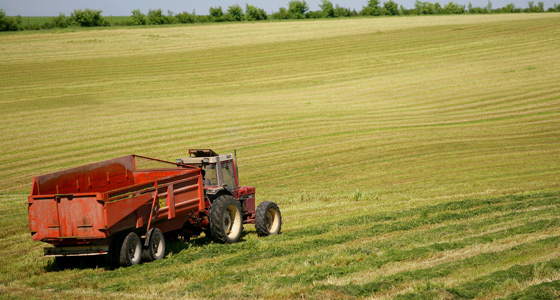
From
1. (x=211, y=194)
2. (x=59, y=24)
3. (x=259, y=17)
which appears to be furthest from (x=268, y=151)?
(x=259, y=17)

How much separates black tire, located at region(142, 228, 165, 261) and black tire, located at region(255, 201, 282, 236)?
8.19ft

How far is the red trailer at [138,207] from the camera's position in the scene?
11000mm

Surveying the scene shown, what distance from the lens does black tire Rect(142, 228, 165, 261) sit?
11633 millimetres

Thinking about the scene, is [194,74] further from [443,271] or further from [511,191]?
[443,271]

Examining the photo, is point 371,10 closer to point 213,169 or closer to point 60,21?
point 60,21

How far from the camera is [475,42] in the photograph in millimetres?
54625

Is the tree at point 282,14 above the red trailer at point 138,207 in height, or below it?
above

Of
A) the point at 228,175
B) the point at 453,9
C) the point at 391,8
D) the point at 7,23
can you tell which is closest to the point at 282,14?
the point at 391,8

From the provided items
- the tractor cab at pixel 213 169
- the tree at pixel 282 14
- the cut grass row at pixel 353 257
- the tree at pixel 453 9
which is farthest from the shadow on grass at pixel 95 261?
the tree at pixel 453 9

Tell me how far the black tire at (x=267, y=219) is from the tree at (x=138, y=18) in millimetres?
69401

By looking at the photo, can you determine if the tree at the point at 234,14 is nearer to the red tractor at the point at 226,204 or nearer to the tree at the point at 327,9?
the tree at the point at 327,9

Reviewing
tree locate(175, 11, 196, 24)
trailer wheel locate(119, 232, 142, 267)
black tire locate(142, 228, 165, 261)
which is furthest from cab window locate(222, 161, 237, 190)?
tree locate(175, 11, 196, 24)

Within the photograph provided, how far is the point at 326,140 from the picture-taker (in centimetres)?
3061

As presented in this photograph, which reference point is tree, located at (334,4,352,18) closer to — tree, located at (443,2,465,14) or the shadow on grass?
tree, located at (443,2,465,14)
